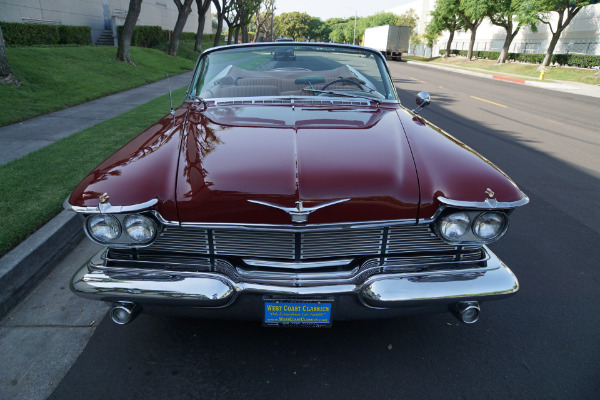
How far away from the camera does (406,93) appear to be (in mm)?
13828

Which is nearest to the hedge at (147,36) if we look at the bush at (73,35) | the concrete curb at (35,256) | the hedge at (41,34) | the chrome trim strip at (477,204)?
the bush at (73,35)

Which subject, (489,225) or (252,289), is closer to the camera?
(252,289)

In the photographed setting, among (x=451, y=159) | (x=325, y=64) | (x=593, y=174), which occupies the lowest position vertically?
(x=593, y=174)

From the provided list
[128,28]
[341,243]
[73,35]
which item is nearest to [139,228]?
[341,243]

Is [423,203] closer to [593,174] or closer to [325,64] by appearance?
[325,64]

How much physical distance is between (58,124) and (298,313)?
6999 millimetres

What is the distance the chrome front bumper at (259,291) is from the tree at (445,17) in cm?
4560

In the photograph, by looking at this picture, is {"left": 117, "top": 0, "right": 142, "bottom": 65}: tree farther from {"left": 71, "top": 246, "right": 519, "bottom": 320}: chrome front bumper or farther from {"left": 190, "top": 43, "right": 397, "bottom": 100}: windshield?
{"left": 71, "top": 246, "right": 519, "bottom": 320}: chrome front bumper

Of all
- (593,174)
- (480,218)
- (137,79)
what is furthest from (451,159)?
(137,79)

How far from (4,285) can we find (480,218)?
9.68ft

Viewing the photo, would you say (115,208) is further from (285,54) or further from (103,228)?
(285,54)

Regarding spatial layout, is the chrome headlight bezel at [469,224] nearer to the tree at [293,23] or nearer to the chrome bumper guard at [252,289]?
the chrome bumper guard at [252,289]

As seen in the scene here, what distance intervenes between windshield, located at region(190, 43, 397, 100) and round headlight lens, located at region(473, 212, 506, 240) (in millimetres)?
1600

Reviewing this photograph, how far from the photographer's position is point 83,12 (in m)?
23.5
